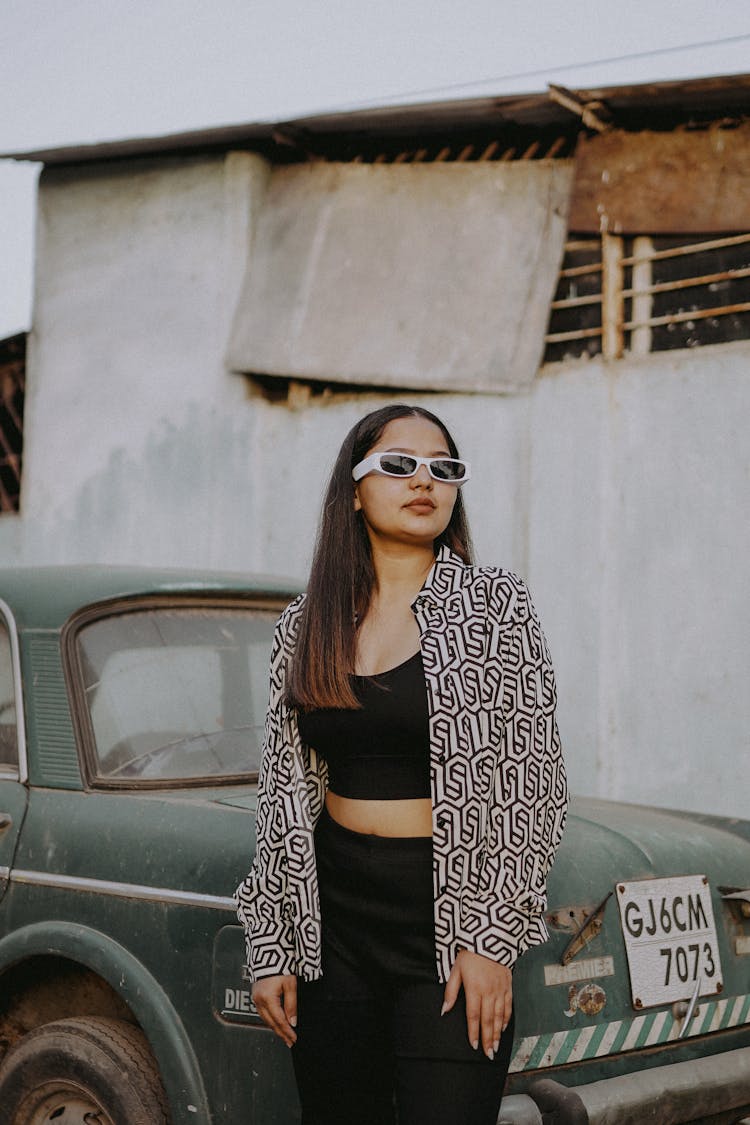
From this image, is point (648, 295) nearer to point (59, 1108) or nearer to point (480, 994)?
point (59, 1108)

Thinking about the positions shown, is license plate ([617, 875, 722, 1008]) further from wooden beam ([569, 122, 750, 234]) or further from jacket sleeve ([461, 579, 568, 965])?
wooden beam ([569, 122, 750, 234])

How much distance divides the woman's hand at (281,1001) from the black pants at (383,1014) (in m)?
0.03

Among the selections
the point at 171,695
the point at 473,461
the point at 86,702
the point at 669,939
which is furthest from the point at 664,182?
the point at 669,939

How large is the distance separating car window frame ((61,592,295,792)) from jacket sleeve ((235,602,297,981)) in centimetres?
103

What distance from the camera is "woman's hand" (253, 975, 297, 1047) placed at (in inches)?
95.3

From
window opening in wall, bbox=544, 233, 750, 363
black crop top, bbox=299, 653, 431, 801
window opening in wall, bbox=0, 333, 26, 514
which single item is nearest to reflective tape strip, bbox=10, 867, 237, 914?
black crop top, bbox=299, 653, 431, 801

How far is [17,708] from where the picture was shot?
11.9 ft

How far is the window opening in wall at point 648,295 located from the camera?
769 cm

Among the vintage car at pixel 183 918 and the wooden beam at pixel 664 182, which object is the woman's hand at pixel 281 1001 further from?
the wooden beam at pixel 664 182

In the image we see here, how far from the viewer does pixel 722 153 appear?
769 centimetres

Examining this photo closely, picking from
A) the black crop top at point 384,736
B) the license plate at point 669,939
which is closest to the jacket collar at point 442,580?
the black crop top at point 384,736

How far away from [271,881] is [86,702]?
1.31 metres

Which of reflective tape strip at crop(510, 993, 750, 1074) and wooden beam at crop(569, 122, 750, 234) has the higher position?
wooden beam at crop(569, 122, 750, 234)

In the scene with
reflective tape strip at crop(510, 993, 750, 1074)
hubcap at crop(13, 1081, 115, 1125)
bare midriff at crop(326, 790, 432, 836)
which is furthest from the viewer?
hubcap at crop(13, 1081, 115, 1125)
